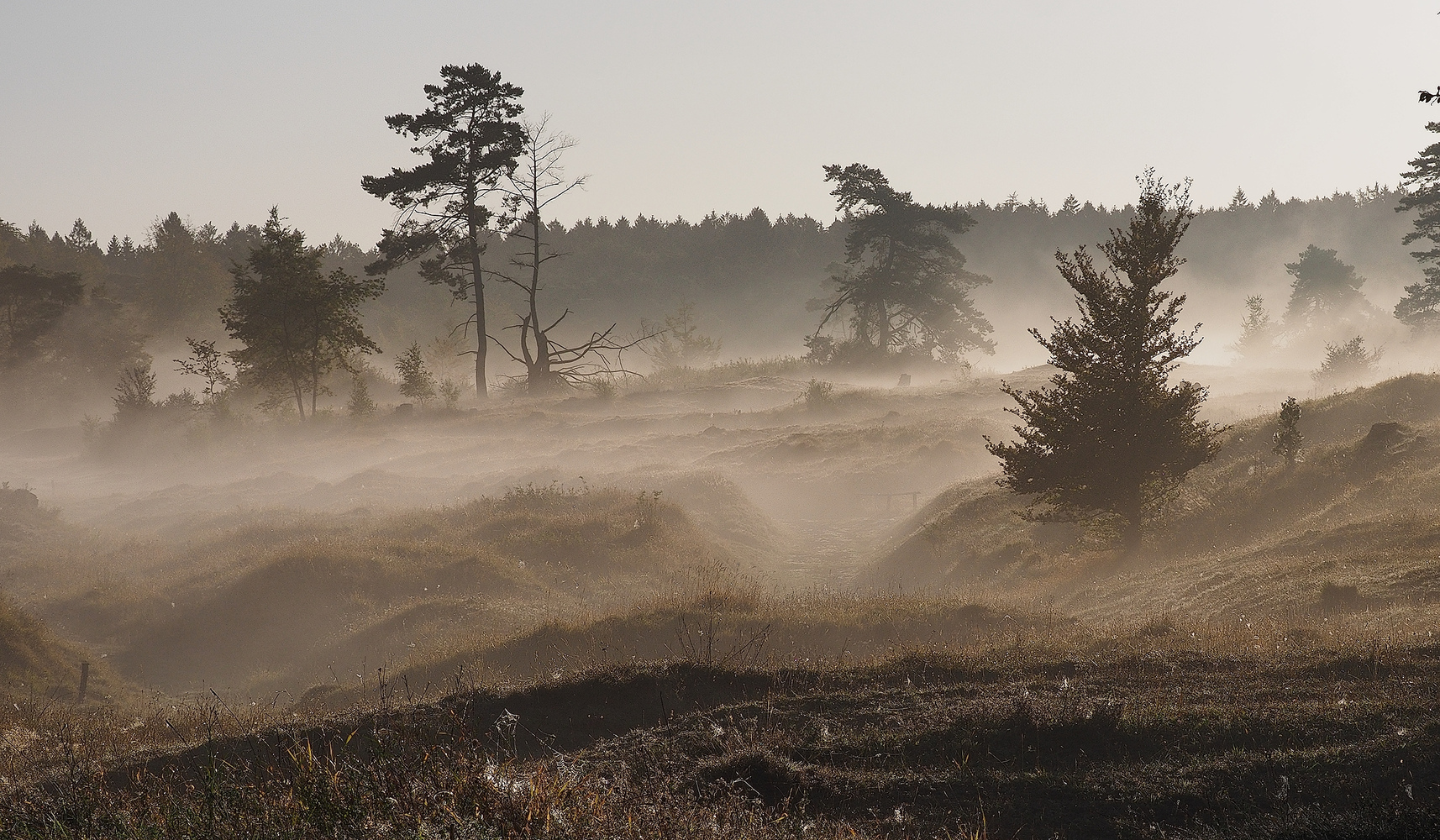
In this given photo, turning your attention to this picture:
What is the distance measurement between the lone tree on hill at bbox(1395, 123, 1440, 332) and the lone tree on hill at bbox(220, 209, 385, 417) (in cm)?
5311

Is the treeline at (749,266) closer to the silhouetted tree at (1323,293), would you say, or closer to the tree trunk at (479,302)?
the silhouetted tree at (1323,293)

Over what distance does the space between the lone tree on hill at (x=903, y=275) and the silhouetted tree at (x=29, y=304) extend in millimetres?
47229

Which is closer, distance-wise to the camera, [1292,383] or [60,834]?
[60,834]

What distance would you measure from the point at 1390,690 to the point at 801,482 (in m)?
22.3

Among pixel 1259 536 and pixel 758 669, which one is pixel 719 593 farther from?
pixel 1259 536

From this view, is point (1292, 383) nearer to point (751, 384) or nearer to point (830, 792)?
point (751, 384)

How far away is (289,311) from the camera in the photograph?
40844 millimetres

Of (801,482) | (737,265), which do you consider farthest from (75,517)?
(737,265)

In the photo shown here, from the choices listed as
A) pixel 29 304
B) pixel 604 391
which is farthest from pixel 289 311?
pixel 29 304

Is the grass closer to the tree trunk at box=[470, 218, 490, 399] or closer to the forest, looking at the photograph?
the forest

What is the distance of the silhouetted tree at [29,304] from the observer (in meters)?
55.2

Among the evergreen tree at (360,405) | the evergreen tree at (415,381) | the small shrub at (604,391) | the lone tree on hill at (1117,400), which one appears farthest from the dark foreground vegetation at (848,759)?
the evergreen tree at (415,381)

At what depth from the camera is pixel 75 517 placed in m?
28.2

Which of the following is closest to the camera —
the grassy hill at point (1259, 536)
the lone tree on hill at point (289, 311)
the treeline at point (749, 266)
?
the grassy hill at point (1259, 536)
